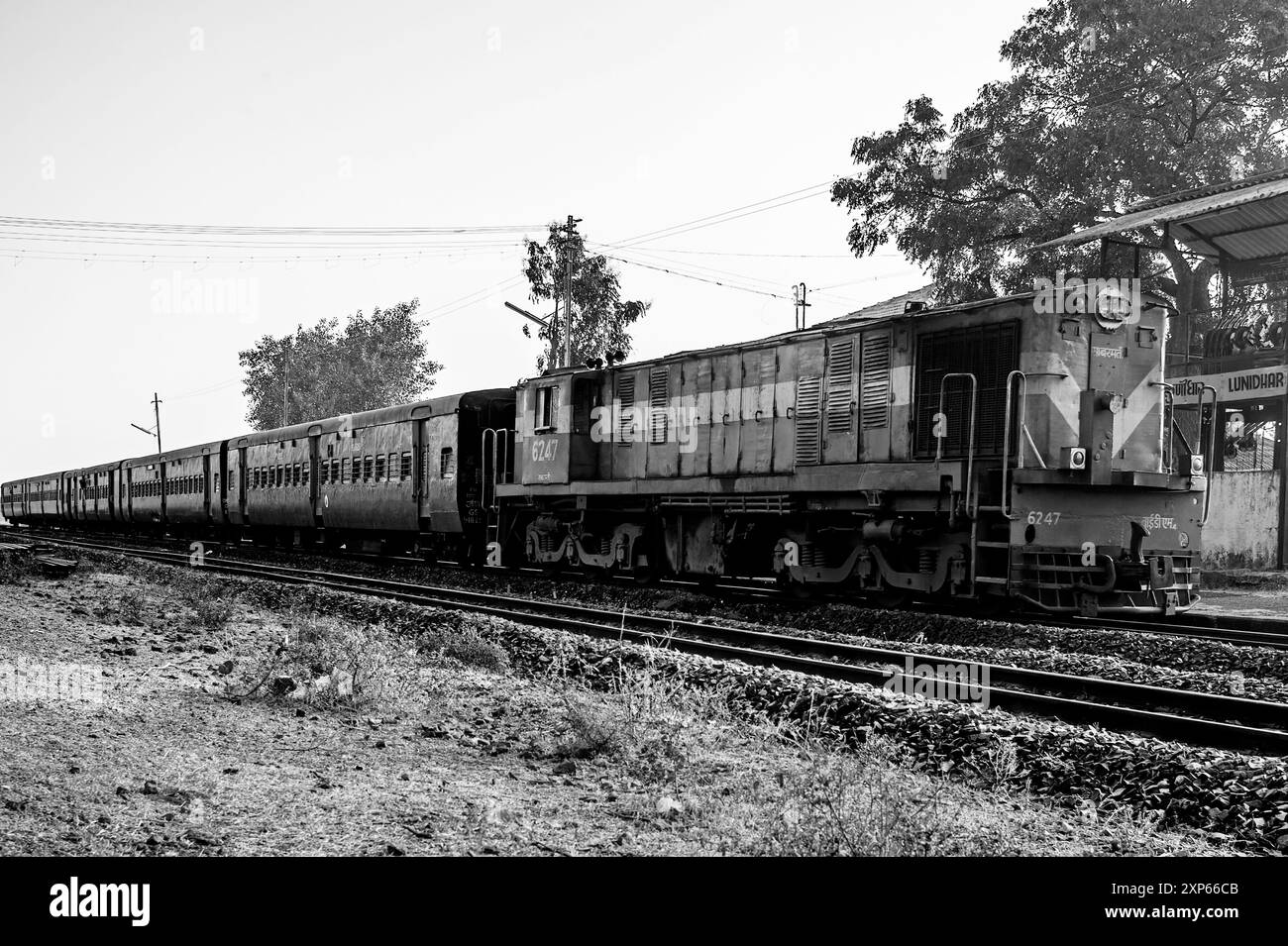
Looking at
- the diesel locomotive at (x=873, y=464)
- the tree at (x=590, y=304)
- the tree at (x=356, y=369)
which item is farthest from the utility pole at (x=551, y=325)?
the tree at (x=356, y=369)

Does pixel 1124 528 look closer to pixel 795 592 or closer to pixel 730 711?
pixel 795 592

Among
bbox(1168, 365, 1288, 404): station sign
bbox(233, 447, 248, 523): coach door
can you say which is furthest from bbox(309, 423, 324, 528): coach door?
bbox(1168, 365, 1288, 404): station sign

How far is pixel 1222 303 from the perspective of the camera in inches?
983

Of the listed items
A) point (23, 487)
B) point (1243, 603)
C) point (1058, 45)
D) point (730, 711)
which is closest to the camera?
point (730, 711)

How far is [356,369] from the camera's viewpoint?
75.6m

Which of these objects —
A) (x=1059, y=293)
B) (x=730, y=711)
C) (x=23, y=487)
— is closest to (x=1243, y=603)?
(x=1059, y=293)

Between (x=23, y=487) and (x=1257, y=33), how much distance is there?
58665 millimetres

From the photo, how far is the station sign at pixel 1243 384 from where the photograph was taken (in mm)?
21578

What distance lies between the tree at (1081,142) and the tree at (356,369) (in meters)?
46.7

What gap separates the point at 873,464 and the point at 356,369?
66.2 m

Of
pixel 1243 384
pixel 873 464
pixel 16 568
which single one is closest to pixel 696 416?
pixel 873 464

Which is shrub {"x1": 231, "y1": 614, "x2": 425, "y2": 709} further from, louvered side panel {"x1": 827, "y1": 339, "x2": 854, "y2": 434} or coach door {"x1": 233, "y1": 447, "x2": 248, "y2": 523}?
coach door {"x1": 233, "y1": 447, "x2": 248, "y2": 523}

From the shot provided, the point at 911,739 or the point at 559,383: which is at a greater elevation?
the point at 559,383

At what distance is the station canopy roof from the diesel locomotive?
9.68m
